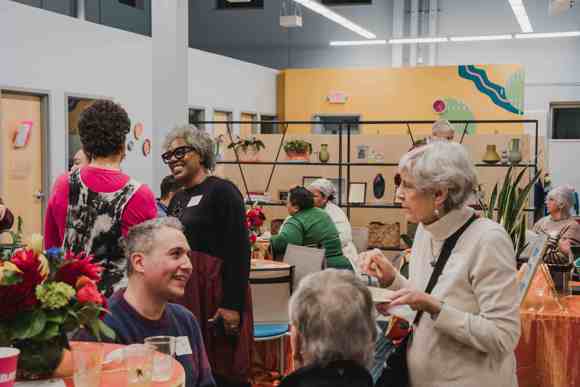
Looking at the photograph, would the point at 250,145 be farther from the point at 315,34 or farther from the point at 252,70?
the point at 315,34

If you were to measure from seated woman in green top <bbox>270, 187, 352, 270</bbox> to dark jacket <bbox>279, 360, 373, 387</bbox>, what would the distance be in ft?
13.9

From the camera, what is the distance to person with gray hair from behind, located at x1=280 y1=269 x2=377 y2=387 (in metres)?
1.92

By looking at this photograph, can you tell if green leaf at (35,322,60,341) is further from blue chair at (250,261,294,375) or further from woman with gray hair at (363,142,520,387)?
blue chair at (250,261,294,375)

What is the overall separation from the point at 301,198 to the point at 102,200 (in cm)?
339

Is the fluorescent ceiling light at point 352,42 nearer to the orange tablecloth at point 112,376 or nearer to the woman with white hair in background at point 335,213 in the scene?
the woman with white hair in background at point 335,213

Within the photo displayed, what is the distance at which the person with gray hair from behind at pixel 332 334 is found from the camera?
1922 mm

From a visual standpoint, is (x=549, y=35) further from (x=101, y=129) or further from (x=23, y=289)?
(x=23, y=289)

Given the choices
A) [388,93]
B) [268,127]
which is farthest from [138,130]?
[388,93]

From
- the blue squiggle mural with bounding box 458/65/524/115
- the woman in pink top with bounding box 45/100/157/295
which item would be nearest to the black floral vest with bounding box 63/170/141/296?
the woman in pink top with bounding box 45/100/157/295

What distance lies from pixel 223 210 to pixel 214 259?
0.22m

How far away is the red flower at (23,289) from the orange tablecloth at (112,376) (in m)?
0.24

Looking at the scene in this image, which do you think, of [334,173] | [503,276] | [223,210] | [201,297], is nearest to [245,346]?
[201,297]

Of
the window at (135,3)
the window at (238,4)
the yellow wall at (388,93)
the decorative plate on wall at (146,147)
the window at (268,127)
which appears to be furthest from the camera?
the window at (268,127)

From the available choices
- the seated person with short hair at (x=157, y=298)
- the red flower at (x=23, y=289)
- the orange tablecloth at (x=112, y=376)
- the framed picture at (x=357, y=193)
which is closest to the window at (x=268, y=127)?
the framed picture at (x=357, y=193)
